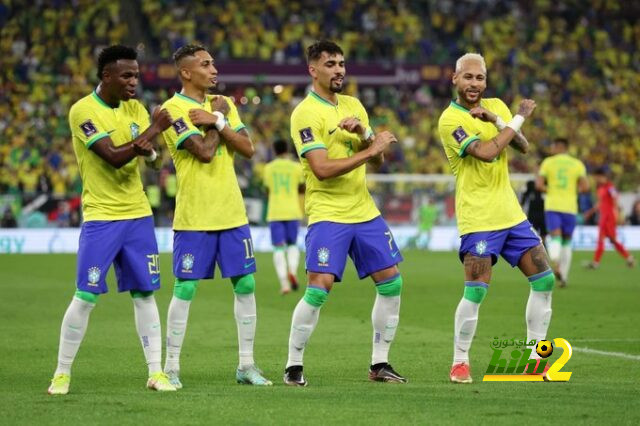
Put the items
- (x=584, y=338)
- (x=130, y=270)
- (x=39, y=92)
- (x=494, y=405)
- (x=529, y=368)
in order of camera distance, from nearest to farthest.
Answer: (x=494, y=405) → (x=130, y=270) → (x=529, y=368) → (x=584, y=338) → (x=39, y=92)

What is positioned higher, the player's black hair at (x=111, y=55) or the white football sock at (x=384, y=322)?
the player's black hair at (x=111, y=55)

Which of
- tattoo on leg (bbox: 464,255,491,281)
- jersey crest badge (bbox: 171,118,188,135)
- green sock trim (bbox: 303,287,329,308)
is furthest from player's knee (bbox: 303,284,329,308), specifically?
jersey crest badge (bbox: 171,118,188,135)

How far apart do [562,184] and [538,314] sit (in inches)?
436

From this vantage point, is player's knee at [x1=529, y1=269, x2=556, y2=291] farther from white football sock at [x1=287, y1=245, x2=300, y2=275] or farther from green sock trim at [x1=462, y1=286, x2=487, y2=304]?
white football sock at [x1=287, y1=245, x2=300, y2=275]

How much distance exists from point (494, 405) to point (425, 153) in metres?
29.9

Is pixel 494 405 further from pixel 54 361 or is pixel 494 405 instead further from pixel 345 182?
pixel 54 361

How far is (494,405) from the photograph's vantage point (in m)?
7.58

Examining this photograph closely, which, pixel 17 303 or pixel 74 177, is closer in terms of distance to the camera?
pixel 17 303

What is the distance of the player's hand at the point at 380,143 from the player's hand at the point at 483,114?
0.63 metres

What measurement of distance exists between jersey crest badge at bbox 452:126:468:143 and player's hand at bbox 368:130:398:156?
1.85ft

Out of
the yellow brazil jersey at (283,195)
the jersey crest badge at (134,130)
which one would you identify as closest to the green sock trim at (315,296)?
the jersey crest badge at (134,130)

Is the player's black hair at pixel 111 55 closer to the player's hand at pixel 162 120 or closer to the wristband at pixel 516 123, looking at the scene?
A: the player's hand at pixel 162 120

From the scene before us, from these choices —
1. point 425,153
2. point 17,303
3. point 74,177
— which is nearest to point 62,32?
point 74,177

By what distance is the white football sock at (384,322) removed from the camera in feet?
29.6
